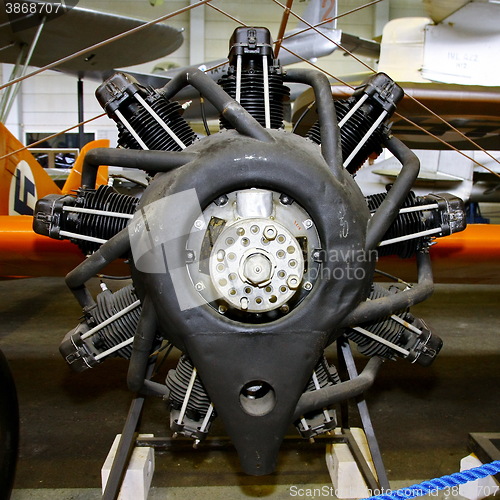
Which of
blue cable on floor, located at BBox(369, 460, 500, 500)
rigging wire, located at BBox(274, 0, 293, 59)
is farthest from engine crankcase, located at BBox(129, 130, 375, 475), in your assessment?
rigging wire, located at BBox(274, 0, 293, 59)

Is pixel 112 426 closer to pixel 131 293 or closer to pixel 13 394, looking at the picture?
pixel 13 394

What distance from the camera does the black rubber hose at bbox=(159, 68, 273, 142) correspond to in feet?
4.60

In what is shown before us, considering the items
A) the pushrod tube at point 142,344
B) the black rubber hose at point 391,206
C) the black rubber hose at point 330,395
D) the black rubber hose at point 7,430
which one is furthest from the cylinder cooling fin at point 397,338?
the black rubber hose at point 7,430

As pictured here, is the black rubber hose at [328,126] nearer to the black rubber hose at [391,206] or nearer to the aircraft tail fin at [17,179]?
the black rubber hose at [391,206]

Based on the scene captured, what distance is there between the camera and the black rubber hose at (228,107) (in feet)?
4.60

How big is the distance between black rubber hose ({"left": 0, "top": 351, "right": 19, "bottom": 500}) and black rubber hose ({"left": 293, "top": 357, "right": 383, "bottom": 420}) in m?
1.21

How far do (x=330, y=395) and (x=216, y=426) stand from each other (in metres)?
1.76

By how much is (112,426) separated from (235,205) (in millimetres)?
2276

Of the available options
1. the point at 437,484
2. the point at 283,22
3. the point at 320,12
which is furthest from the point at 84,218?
the point at 320,12

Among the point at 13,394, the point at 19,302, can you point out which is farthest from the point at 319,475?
the point at 19,302

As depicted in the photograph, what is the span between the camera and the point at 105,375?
4.00 metres

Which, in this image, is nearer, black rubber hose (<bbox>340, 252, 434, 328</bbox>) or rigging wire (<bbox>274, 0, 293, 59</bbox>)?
black rubber hose (<bbox>340, 252, 434, 328</bbox>)

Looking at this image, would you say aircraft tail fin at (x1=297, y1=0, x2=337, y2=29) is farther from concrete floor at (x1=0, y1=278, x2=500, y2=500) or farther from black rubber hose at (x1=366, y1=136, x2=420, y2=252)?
black rubber hose at (x1=366, y1=136, x2=420, y2=252)

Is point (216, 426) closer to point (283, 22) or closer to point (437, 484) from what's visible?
point (437, 484)
